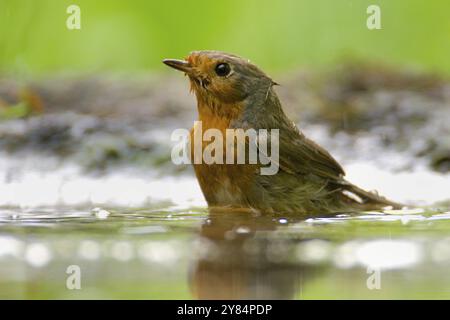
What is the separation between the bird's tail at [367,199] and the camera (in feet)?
17.5

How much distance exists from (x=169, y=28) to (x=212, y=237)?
6.47m

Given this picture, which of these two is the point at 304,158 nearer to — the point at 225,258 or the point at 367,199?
the point at 367,199

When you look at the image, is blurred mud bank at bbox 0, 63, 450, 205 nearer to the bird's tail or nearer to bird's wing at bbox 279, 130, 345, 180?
the bird's tail

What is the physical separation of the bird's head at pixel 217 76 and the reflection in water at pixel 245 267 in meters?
1.28

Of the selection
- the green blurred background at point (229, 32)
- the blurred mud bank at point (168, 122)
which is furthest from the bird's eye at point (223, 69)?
the green blurred background at point (229, 32)

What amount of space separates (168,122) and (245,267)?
177 inches

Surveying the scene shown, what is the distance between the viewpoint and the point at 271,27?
10172 millimetres

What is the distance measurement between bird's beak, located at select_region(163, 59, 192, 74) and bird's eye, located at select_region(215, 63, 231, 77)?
17cm

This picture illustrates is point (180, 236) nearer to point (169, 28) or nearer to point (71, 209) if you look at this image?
point (71, 209)

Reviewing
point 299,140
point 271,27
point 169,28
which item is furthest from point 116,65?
point 299,140

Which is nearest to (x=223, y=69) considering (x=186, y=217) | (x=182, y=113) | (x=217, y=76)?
(x=217, y=76)

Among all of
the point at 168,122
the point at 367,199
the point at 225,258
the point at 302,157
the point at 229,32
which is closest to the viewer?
the point at 225,258

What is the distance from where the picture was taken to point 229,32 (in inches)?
388

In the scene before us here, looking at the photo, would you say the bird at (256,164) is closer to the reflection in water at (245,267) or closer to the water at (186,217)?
the water at (186,217)
